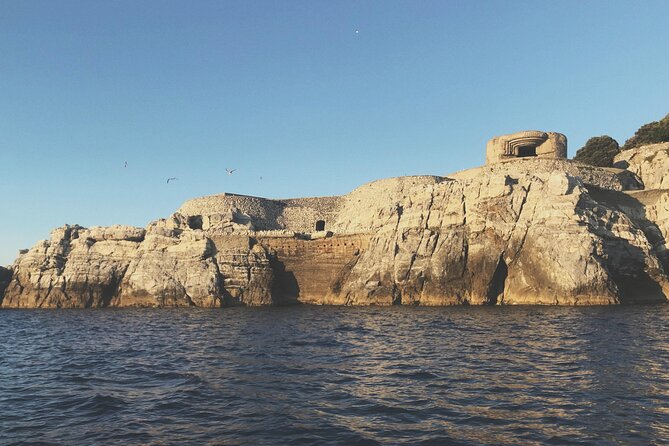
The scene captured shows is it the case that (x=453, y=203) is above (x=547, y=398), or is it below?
above

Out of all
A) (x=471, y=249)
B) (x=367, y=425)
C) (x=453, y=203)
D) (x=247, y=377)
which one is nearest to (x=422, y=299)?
(x=471, y=249)

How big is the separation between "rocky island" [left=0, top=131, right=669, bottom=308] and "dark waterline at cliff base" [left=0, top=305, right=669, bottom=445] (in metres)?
13.1

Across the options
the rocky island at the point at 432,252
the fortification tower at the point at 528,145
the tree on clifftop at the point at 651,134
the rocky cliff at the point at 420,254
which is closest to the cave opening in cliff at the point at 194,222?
the rocky cliff at the point at 420,254

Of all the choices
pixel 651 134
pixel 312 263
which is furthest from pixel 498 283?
pixel 651 134

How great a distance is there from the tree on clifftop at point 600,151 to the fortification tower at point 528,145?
20.3 meters

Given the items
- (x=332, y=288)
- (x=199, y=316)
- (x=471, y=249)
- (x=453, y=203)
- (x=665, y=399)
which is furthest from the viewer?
(x=332, y=288)

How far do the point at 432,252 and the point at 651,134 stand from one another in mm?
52768

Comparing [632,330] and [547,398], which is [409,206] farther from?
[547,398]

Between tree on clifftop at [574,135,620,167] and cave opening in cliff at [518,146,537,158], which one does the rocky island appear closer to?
cave opening in cliff at [518,146,537,158]

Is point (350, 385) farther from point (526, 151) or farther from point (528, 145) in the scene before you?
point (526, 151)

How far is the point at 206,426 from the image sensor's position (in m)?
10.9

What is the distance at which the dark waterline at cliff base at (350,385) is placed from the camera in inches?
408

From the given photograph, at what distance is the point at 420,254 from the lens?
43531 millimetres

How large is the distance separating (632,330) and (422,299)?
825 inches
